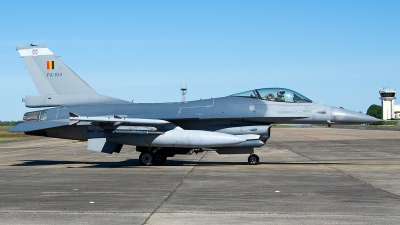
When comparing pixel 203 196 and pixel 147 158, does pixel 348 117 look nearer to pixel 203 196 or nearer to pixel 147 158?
→ pixel 147 158

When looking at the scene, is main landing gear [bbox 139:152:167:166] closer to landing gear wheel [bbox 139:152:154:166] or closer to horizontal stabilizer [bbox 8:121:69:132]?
landing gear wheel [bbox 139:152:154:166]

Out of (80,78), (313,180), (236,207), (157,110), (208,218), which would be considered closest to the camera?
(208,218)

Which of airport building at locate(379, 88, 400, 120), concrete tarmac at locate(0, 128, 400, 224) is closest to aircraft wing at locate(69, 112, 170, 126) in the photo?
concrete tarmac at locate(0, 128, 400, 224)

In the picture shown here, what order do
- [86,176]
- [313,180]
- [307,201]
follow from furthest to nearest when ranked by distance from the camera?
[86,176], [313,180], [307,201]

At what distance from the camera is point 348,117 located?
1734 centimetres

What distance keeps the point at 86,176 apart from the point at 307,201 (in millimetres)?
7137

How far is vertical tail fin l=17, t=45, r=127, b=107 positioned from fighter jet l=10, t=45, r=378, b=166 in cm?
19

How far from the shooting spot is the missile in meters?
16.6

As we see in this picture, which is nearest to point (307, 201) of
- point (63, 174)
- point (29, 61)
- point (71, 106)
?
point (63, 174)

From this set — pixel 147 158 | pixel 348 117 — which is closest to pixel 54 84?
pixel 147 158

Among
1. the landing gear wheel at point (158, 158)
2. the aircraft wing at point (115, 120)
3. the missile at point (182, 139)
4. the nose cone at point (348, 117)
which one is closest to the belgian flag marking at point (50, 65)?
the aircraft wing at point (115, 120)

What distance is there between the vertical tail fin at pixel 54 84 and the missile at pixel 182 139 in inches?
84.6

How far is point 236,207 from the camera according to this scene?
914cm

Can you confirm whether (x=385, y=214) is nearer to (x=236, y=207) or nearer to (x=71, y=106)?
(x=236, y=207)
